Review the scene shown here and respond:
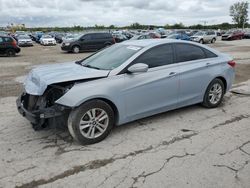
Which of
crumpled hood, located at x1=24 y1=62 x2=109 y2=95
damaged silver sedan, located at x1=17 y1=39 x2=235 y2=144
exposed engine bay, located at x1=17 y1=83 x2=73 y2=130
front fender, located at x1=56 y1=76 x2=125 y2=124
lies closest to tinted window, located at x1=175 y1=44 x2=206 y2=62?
damaged silver sedan, located at x1=17 y1=39 x2=235 y2=144

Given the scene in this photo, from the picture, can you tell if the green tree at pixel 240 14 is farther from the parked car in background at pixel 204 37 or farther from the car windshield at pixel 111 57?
the car windshield at pixel 111 57

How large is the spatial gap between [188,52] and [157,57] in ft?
2.90

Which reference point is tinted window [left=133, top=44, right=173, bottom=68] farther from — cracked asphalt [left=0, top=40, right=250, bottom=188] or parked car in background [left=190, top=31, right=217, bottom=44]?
parked car in background [left=190, top=31, right=217, bottom=44]

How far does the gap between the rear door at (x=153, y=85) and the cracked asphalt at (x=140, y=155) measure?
0.36 meters

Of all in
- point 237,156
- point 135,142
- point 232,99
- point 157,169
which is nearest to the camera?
point 157,169

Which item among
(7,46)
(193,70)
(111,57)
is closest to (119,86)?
(111,57)

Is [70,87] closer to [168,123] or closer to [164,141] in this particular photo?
[164,141]

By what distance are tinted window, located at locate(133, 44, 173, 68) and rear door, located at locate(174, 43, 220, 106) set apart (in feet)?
0.65

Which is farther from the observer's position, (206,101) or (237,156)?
(206,101)

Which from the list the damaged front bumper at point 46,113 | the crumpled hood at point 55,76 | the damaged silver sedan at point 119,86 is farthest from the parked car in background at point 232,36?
the damaged front bumper at point 46,113

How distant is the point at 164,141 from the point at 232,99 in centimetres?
319

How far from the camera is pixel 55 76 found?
13.5 ft

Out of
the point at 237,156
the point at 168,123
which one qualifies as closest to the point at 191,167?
the point at 237,156

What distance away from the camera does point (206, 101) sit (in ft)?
18.6
